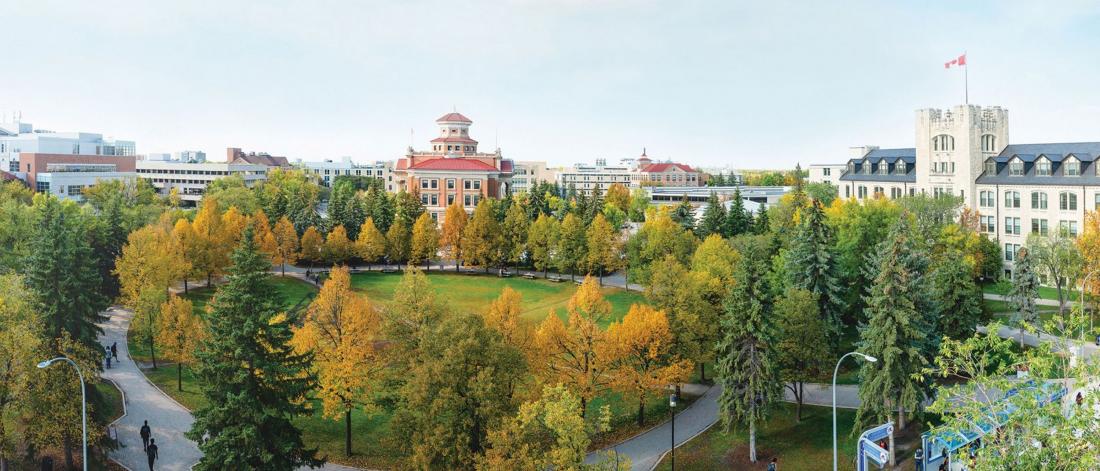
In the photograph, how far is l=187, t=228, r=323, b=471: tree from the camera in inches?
1103

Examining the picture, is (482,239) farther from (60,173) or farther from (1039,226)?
(60,173)

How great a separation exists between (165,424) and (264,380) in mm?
12362

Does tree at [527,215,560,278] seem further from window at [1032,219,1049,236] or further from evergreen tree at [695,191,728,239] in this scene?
window at [1032,219,1049,236]

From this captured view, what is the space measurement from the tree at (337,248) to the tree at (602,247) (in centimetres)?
2210

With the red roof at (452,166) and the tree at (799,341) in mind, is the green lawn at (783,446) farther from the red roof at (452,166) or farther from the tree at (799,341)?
the red roof at (452,166)

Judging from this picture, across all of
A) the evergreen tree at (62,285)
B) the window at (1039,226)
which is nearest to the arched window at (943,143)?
the window at (1039,226)

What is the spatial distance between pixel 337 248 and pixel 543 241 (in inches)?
728

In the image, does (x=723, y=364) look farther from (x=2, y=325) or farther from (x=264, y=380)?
(x=2, y=325)

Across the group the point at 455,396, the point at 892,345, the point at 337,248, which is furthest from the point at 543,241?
the point at 455,396

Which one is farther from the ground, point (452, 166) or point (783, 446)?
point (452, 166)

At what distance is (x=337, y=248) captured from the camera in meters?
77.3

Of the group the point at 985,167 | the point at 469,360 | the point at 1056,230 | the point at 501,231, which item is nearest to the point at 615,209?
the point at 501,231

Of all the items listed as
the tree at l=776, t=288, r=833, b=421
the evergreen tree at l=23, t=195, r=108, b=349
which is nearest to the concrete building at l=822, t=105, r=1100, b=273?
the tree at l=776, t=288, r=833, b=421

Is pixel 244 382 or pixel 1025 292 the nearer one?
pixel 244 382
